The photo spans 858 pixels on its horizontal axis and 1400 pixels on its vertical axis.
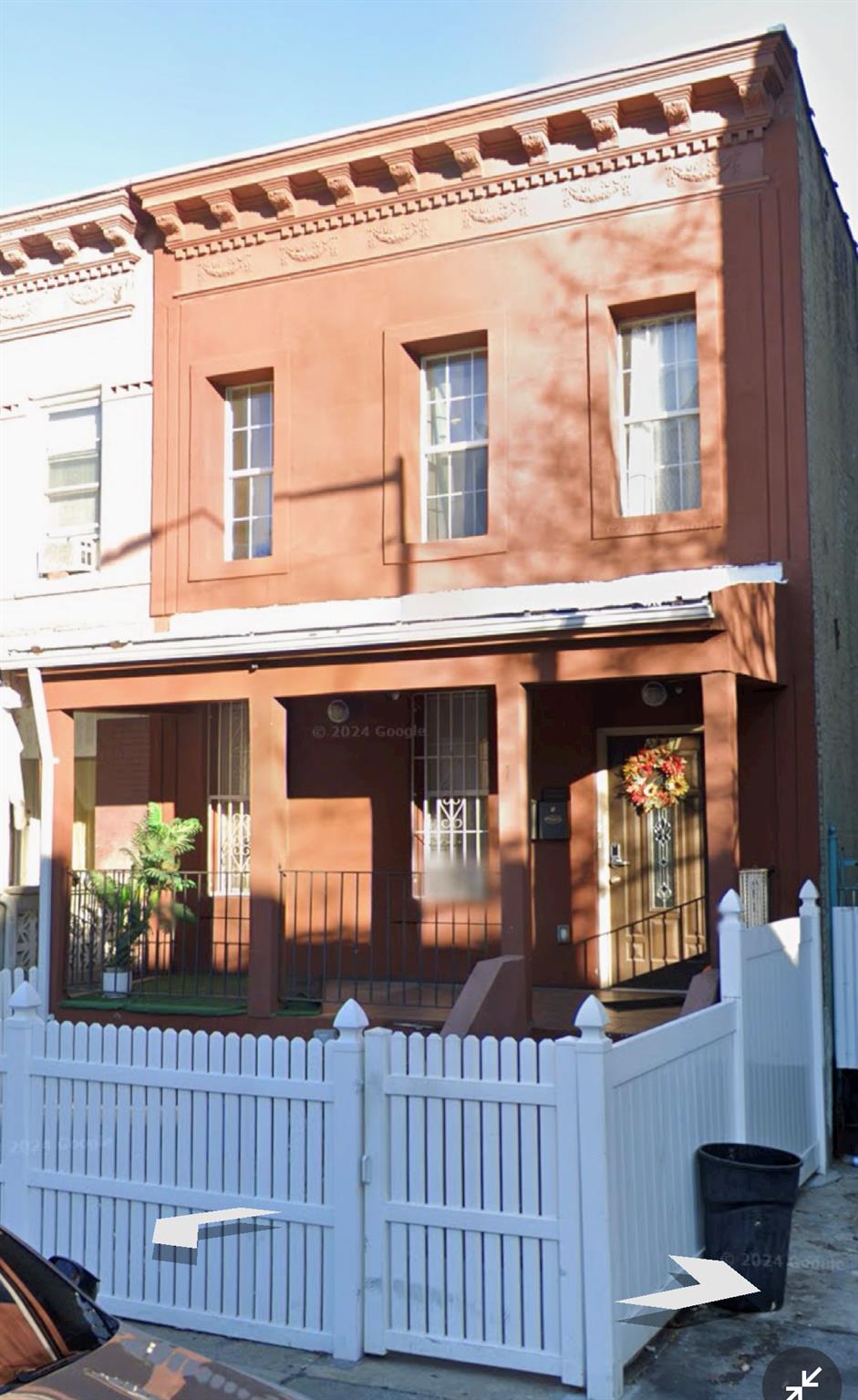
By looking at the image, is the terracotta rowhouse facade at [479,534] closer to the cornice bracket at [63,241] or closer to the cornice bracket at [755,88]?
the cornice bracket at [755,88]

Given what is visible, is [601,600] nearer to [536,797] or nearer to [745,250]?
[536,797]

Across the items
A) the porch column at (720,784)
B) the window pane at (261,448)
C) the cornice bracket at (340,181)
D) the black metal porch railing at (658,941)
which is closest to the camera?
the porch column at (720,784)

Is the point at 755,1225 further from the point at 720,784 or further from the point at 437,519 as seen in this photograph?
the point at 437,519

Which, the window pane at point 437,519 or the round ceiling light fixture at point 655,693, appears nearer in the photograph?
the round ceiling light fixture at point 655,693

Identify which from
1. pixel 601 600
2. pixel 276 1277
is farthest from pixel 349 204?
pixel 276 1277

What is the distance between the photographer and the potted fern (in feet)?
40.1

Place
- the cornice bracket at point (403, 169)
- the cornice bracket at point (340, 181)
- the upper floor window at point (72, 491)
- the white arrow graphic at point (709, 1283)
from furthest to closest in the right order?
the upper floor window at point (72, 491), the cornice bracket at point (340, 181), the cornice bracket at point (403, 169), the white arrow graphic at point (709, 1283)

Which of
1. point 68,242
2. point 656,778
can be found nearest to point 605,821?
point 656,778

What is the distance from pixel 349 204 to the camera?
13430 millimetres

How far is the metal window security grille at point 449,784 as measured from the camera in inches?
511

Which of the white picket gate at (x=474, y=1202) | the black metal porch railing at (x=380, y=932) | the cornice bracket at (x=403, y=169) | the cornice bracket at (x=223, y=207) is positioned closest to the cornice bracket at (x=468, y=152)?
the cornice bracket at (x=403, y=169)

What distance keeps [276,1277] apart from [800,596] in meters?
7.07

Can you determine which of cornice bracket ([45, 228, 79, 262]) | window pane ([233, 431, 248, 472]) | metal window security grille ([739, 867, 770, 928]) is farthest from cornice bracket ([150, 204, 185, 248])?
metal window security grille ([739, 867, 770, 928])

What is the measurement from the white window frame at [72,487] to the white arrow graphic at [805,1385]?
1068 cm
